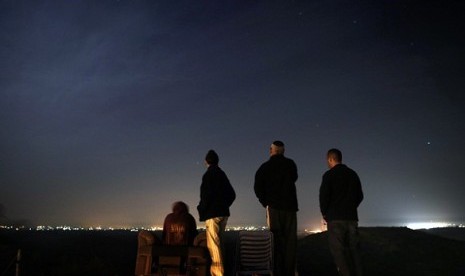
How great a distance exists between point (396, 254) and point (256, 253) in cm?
1383

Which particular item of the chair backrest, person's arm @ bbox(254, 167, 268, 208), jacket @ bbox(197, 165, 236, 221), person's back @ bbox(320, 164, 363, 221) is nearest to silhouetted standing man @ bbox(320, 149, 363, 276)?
person's back @ bbox(320, 164, 363, 221)

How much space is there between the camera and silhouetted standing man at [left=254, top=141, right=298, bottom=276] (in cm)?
786

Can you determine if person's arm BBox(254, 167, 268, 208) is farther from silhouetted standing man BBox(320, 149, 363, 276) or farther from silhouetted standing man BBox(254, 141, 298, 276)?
silhouetted standing man BBox(320, 149, 363, 276)

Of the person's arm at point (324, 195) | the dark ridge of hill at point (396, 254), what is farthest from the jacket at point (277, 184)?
the dark ridge of hill at point (396, 254)

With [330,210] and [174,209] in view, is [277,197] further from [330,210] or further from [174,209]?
[174,209]

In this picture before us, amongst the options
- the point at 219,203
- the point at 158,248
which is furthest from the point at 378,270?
the point at 158,248

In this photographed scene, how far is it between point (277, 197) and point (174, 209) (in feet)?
6.14

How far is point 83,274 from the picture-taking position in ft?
66.7

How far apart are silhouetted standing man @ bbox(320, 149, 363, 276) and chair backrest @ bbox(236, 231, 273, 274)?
1.17 metres

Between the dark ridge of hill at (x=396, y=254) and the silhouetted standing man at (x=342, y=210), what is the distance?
22.6ft

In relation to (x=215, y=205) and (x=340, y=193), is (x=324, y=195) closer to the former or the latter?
(x=340, y=193)

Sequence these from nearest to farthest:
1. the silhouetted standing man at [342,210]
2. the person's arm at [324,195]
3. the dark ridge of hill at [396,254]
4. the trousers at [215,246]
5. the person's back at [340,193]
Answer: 1. the trousers at [215,246]
2. the silhouetted standing man at [342,210]
3. the person's back at [340,193]
4. the person's arm at [324,195]
5. the dark ridge of hill at [396,254]

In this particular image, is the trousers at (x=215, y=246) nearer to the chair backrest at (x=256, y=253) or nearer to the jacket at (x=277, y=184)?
the chair backrest at (x=256, y=253)

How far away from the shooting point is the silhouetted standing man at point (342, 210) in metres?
7.80
